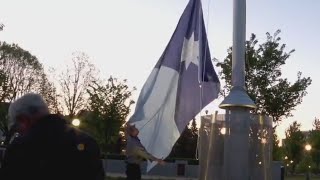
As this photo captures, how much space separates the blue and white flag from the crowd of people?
25.9 feet

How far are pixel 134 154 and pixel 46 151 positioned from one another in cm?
856

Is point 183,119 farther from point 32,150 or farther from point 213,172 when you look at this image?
point 32,150

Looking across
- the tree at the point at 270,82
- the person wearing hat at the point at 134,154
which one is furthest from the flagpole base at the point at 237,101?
the tree at the point at 270,82

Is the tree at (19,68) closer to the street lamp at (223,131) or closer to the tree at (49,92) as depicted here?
the tree at (49,92)

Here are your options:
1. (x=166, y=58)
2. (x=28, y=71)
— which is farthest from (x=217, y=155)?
(x=28, y=71)

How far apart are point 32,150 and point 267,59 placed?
30.8 meters

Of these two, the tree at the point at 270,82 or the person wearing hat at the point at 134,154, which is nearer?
the person wearing hat at the point at 134,154

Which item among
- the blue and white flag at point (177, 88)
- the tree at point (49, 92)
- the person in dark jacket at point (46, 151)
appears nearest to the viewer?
the person in dark jacket at point (46, 151)

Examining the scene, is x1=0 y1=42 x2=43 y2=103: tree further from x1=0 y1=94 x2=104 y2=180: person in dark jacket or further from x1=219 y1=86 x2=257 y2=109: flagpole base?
x1=0 y1=94 x2=104 y2=180: person in dark jacket

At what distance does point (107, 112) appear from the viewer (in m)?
44.8

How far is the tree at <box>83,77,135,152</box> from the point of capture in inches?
1750

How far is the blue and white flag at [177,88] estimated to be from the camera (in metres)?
11.8

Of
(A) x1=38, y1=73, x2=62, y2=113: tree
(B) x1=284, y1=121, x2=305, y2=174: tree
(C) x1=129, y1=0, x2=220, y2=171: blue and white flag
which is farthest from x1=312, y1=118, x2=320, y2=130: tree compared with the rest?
(C) x1=129, y1=0, x2=220, y2=171: blue and white flag

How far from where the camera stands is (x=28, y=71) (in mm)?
63531
